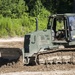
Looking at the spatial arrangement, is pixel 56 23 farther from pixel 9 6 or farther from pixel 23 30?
pixel 9 6

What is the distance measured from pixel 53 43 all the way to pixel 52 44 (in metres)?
0.06

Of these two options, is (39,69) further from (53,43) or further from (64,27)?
(64,27)

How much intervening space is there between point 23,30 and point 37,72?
19.4 metres

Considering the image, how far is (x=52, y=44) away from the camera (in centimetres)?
1702

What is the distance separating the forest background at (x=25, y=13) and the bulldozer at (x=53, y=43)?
16.0m

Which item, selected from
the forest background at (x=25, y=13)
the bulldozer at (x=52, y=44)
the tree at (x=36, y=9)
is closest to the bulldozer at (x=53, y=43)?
the bulldozer at (x=52, y=44)

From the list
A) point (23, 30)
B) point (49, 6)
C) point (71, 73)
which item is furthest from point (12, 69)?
point (49, 6)

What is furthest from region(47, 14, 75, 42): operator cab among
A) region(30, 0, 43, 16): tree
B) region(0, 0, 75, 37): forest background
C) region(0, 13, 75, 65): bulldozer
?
region(30, 0, 43, 16): tree

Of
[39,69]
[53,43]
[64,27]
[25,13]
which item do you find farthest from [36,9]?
[39,69]

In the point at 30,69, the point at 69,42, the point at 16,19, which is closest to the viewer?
the point at 30,69

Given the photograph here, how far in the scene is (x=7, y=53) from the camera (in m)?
16.2

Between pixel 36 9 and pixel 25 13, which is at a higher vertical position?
pixel 36 9

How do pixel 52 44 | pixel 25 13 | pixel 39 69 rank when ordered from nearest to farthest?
1. pixel 39 69
2. pixel 52 44
3. pixel 25 13

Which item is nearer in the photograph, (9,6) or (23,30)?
(23,30)
